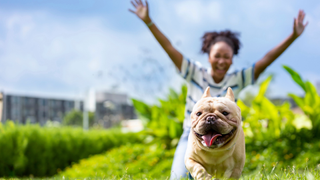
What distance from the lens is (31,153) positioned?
22.6 feet

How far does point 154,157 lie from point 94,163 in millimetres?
1626

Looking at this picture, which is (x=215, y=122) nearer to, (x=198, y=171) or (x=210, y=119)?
(x=210, y=119)

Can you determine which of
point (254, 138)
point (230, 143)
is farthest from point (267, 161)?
point (230, 143)

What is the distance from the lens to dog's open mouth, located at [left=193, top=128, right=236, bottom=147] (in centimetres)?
158

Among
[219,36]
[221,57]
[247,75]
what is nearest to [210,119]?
[221,57]

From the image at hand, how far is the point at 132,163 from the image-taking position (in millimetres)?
6059

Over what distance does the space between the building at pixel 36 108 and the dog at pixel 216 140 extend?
173 ft

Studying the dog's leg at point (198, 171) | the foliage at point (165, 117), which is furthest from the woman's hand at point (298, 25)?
the foliage at point (165, 117)

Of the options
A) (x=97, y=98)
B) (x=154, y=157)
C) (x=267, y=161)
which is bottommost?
(x=97, y=98)

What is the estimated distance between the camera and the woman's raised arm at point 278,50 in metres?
2.67

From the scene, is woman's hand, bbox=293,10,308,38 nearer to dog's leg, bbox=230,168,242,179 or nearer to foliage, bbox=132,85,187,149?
dog's leg, bbox=230,168,242,179

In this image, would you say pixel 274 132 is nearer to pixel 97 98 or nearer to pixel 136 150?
pixel 136 150

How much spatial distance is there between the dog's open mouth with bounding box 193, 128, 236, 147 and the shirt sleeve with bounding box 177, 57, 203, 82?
1.16 meters

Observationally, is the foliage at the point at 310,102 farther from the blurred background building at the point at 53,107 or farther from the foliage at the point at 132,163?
the blurred background building at the point at 53,107
